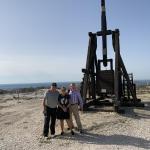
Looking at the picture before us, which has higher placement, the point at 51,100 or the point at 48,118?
the point at 51,100

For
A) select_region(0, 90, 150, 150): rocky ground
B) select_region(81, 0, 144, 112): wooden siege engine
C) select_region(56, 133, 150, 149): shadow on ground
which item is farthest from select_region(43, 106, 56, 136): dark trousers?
select_region(81, 0, 144, 112): wooden siege engine

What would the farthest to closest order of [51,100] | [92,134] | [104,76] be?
[104,76]
[92,134]
[51,100]

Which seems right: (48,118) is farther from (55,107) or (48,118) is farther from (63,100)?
(63,100)

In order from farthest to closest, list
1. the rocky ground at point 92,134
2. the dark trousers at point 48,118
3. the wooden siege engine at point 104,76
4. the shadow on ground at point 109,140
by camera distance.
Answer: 1. the wooden siege engine at point 104,76
2. the dark trousers at point 48,118
3. the rocky ground at point 92,134
4. the shadow on ground at point 109,140

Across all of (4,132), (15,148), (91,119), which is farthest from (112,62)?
(15,148)

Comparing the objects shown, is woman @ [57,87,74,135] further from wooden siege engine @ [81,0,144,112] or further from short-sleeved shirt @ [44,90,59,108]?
wooden siege engine @ [81,0,144,112]

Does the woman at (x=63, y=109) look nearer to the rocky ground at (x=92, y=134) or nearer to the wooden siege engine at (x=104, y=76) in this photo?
the rocky ground at (x=92, y=134)

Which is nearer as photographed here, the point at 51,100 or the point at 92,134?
the point at 51,100

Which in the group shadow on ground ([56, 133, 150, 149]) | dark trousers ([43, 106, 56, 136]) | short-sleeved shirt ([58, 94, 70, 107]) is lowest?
shadow on ground ([56, 133, 150, 149])

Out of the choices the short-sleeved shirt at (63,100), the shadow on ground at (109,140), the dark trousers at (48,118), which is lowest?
the shadow on ground at (109,140)

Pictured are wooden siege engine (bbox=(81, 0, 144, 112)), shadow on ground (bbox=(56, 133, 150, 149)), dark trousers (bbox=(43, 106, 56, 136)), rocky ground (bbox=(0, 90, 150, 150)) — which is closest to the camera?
shadow on ground (bbox=(56, 133, 150, 149))

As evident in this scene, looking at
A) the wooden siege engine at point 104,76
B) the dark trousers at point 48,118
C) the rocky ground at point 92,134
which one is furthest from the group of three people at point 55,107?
the wooden siege engine at point 104,76

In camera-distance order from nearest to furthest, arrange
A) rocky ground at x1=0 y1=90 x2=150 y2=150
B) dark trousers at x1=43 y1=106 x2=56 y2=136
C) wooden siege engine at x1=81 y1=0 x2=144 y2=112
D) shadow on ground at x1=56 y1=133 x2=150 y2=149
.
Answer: shadow on ground at x1=56 y1=133 x2=150 y2=149, rocky ground at x1=0 y1=90 x2=150 y2=150, dark trousers at x1=43 y1=106 x2=56 y2=136, wooden siege engine at x1=81 y1=0 x2=144 y2=112

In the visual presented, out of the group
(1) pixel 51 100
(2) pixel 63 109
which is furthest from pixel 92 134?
(1) pixel 51 100
